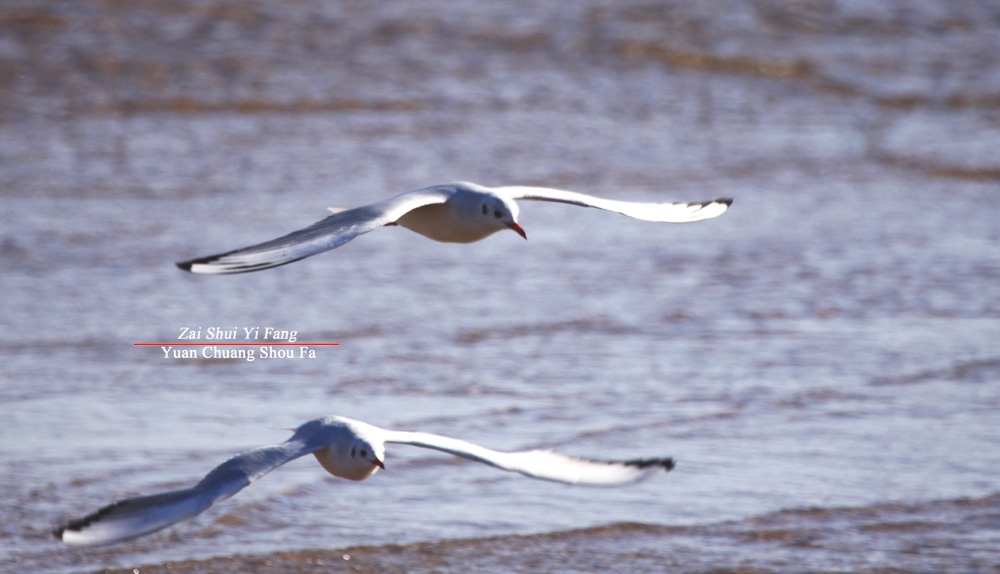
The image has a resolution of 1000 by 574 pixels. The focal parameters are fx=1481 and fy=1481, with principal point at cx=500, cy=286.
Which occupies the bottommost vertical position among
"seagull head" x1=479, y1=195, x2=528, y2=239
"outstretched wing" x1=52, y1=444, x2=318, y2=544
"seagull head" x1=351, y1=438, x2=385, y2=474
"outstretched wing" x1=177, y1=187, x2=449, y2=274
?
"seagull head" x1=351, y1=438, x2=385, y2=474

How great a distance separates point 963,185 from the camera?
776cm

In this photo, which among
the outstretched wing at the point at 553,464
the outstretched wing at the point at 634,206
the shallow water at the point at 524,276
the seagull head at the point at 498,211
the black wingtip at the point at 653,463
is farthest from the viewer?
the shallow water at the point at 524,276

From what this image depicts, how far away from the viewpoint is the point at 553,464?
3551 millimetres

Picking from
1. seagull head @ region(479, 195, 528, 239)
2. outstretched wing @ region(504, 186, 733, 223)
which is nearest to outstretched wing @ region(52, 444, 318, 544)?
seagull head @ region(479, 195, 528, 239)

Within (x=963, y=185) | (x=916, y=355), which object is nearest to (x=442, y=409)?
(x=916, y=355)

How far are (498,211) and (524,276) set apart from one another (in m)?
2.45

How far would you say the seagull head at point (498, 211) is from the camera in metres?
3.78

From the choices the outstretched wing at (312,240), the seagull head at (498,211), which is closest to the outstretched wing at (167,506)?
the outstretched wing at (312,240)

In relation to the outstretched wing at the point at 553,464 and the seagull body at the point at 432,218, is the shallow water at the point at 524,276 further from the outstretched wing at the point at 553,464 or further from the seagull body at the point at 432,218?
the seagull body at the point at 432,218

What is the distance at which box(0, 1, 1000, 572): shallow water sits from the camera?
416 cm

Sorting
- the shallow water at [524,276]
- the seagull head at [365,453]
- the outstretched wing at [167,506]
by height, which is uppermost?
the outstretched wing at [167,506]

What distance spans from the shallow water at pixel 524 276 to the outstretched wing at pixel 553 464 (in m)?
0.37

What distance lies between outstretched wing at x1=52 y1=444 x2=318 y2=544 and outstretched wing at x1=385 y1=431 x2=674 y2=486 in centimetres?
33

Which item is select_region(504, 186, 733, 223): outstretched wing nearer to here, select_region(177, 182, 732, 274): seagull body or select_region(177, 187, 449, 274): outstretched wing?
select_region(177, 182, 732, 274): seagull body
